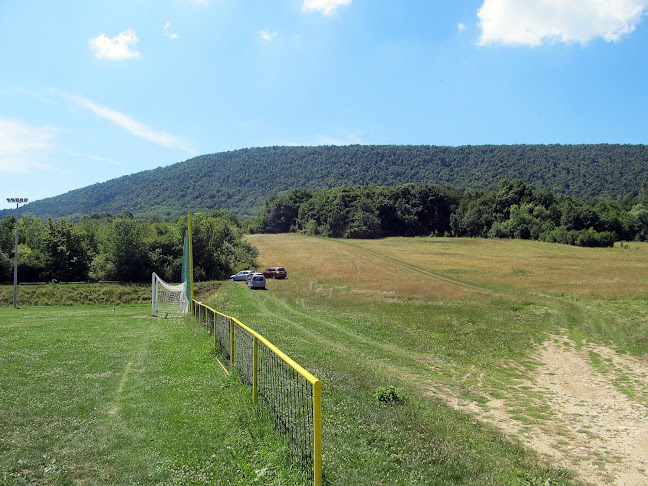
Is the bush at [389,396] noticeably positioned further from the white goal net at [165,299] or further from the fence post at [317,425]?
the white goal net at [165,299]

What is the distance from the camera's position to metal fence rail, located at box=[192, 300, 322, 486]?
14.6 ft

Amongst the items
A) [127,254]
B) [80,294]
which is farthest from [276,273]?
[80,294]

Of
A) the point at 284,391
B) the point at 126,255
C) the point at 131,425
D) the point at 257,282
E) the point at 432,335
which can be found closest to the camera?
the point at 284,391

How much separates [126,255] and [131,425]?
188 ft

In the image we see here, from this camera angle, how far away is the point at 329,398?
26.0 ft

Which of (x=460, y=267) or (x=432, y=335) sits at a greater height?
(x=460, y=267)

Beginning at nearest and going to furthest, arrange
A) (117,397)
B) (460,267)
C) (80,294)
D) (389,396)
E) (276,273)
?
1. (117,397)
2. (389,396)
3. (276,273)
4. (80,294)
5. (460,267)

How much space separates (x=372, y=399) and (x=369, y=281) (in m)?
36.3

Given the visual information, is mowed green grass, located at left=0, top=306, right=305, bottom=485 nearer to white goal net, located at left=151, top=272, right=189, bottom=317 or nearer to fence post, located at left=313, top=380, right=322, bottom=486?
fence post, located at left=313, top=380, right=322, bottom=486

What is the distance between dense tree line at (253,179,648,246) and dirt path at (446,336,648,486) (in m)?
75.4

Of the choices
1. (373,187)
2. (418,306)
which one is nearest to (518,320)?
(418,306)

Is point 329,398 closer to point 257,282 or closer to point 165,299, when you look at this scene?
point 165,299

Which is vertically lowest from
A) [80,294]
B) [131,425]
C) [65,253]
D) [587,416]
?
[80,294]

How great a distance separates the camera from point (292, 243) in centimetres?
8962
